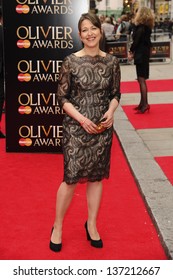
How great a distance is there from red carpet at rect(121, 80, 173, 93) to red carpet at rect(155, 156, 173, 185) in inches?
255

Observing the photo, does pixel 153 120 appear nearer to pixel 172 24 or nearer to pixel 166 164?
pixel 166 164

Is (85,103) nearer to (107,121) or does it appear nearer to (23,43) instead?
(107,121)

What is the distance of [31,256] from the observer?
391cm

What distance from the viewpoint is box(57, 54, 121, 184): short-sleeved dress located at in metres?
3.71

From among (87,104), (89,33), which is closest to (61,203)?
(87,104)

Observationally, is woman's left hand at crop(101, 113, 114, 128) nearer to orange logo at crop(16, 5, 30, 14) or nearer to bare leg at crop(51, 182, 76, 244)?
bare leg at crop(51, 182, 76, 244)

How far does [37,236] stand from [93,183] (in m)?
0.74

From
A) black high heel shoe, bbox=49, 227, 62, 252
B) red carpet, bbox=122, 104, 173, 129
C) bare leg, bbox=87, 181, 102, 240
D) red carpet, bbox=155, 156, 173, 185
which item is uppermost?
bare leg, bbox=87, 181, 102, 240

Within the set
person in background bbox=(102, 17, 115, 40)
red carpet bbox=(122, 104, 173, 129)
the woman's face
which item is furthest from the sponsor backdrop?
person in background bbox=(102, 17, 115, 40)

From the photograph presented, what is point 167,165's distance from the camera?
637 cm

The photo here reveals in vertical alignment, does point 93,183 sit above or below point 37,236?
above
